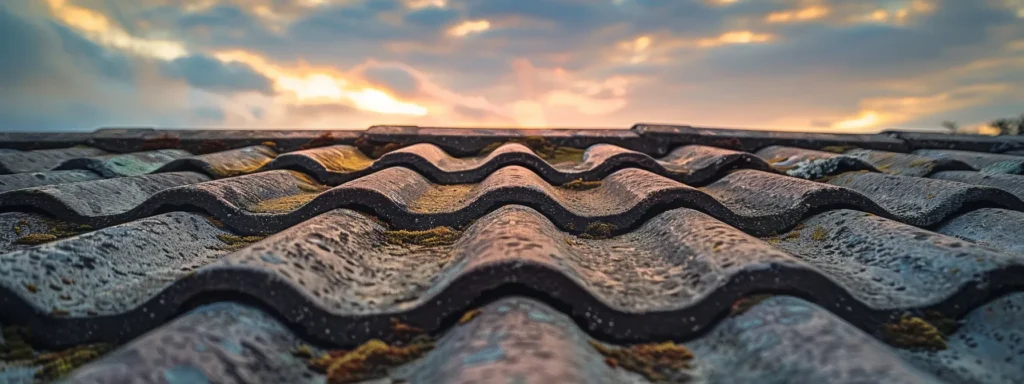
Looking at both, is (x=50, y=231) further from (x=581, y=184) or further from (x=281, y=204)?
(x=581, y=184)

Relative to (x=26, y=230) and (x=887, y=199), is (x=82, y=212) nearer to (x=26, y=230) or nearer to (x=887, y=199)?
(x=26, y=230)

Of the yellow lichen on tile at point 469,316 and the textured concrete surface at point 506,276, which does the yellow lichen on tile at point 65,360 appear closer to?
the textured concrete surface at point 506,276

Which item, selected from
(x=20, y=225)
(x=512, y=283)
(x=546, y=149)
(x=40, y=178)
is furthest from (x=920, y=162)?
(x=40, y=178)

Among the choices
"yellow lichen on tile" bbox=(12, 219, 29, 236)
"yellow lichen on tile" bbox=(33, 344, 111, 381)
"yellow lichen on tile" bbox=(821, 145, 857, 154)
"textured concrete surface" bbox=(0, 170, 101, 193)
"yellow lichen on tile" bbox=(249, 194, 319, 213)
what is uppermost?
"yellow lichen on tile" bbox=(821, 145, 857, 154)

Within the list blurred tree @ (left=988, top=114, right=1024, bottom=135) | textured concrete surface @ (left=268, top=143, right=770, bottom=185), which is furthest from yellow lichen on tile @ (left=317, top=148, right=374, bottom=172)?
blurred tree @ (left=988, top=114, right=1024, bottom=135)

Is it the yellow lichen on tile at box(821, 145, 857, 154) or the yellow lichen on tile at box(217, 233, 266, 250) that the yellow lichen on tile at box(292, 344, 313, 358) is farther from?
the yellow lichen on tile at box(821, 145, 857, 154)

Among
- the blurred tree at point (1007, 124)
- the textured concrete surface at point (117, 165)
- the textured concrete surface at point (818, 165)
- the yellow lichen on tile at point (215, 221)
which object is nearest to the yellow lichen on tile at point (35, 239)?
the yellow lichen on tile at point (215, 221)

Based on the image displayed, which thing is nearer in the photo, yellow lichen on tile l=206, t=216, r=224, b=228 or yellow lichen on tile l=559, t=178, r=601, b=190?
yellow lichen on tile l=206, t=216, r=224, b=228
